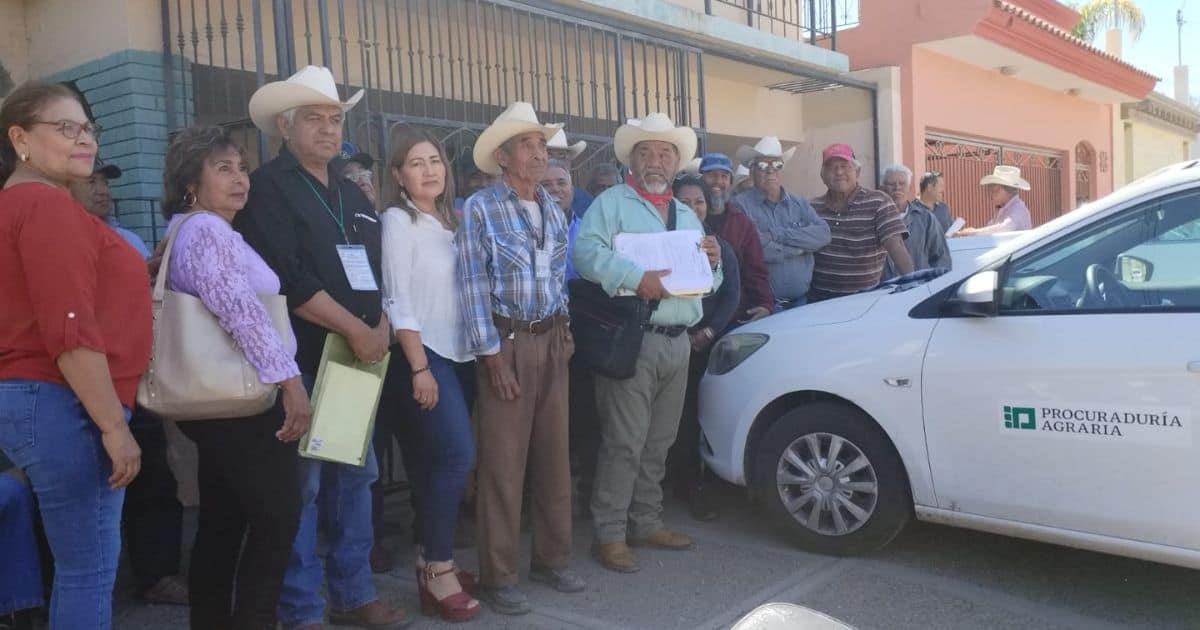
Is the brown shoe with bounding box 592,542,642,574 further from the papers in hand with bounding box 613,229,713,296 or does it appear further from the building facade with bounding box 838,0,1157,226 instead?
the building facade with bounding box 838,0,1157,226

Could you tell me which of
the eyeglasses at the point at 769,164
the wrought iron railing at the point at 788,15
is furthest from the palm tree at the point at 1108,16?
the eyeglasses at the point at 769,164

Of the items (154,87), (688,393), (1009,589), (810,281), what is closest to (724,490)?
(688,393)

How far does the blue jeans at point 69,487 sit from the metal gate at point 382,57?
9.24 ft

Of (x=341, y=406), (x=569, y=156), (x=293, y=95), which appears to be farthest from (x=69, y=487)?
(x=569, y=156)

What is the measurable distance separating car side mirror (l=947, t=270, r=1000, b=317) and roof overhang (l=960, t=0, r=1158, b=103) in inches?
313

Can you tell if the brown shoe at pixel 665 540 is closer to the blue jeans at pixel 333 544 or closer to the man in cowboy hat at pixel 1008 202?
the blue jeans at pixel 333 544

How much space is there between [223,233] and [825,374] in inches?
102

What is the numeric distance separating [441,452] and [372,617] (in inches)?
25.9

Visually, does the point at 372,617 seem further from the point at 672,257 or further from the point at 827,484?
the point at 827,484

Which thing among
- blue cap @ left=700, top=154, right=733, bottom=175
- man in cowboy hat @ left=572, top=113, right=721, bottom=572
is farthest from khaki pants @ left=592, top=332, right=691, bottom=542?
blue cap @ left=700, top=154, right=733, bottom=175

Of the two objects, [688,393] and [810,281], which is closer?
[688,393]

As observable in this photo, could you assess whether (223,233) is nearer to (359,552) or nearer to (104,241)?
(104,241)

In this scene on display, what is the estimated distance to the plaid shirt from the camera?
11.8ft

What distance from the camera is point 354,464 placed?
319 cm
